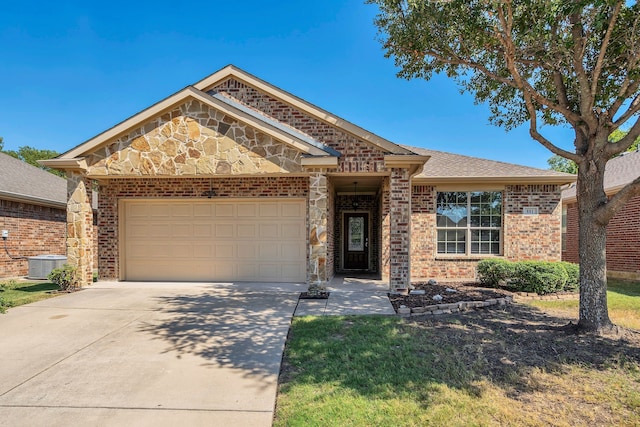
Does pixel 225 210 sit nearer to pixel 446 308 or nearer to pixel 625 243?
pixel 446 308

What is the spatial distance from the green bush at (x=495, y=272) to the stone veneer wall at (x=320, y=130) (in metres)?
4.21

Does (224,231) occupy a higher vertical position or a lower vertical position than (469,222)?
lower

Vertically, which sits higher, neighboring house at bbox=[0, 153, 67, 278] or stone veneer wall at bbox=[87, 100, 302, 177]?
stone veneer wall at bbox=[87, 100, 302, 177]

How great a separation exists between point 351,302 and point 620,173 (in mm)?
12789

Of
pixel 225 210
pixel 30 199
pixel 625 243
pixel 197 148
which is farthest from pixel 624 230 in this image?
pixel 30 199

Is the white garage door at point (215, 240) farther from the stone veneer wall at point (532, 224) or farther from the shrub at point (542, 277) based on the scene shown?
the stone veneer wall at point (532, 224)

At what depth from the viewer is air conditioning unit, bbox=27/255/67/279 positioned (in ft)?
38.6

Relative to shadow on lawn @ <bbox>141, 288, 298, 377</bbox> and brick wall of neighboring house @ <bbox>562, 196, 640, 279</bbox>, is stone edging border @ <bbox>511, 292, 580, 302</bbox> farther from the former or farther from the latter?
shadow on lawn @ <bbox>141, 288, 298, 377</bbox>

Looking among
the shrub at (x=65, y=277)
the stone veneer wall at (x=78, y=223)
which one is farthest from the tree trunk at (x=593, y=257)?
the shrub at (x=65, y=277)

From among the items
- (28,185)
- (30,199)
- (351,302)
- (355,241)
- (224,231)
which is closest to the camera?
(351,302)

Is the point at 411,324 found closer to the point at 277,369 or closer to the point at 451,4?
the point at 277,369

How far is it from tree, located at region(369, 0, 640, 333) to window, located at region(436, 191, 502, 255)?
4401 mm

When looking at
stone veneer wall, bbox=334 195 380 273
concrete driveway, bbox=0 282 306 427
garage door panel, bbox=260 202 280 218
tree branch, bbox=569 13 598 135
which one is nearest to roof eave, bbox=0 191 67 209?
concrete driveway, bbox=0 282 306 427

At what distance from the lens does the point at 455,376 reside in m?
3.96
